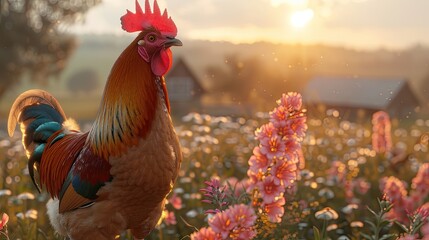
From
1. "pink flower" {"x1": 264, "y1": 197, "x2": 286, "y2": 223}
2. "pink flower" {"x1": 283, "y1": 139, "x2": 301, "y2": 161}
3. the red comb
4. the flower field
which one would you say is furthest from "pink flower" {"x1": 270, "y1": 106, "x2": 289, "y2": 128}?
the red comb

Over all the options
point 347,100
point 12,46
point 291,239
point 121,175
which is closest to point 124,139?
point 121,175

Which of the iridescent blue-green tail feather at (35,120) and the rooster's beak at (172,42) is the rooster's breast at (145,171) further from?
the iridescent blue-green tail feather at (35,120)

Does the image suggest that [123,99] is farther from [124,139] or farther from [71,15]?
[71,15]

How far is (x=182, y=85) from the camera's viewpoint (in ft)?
106

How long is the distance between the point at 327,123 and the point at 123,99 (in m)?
7.84

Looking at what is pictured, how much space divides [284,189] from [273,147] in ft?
1.05

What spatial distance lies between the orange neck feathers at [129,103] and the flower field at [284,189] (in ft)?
2.17

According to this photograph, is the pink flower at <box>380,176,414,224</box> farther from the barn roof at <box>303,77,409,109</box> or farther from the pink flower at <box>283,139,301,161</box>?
the barn roof at <box>303,77,409,109</box>

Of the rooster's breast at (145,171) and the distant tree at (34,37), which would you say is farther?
the distant tree at (34,37)

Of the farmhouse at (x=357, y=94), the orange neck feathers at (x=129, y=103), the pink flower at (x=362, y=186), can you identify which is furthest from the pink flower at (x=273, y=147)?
the farmhouse at (x=357, y=94)

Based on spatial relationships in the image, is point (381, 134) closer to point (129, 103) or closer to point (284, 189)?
Result: point (284, 189)

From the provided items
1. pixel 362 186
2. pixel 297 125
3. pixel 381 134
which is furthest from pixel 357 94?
pixel 297 125

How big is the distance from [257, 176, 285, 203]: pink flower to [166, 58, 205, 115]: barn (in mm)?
26641

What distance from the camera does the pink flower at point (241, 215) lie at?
2.89 metres
